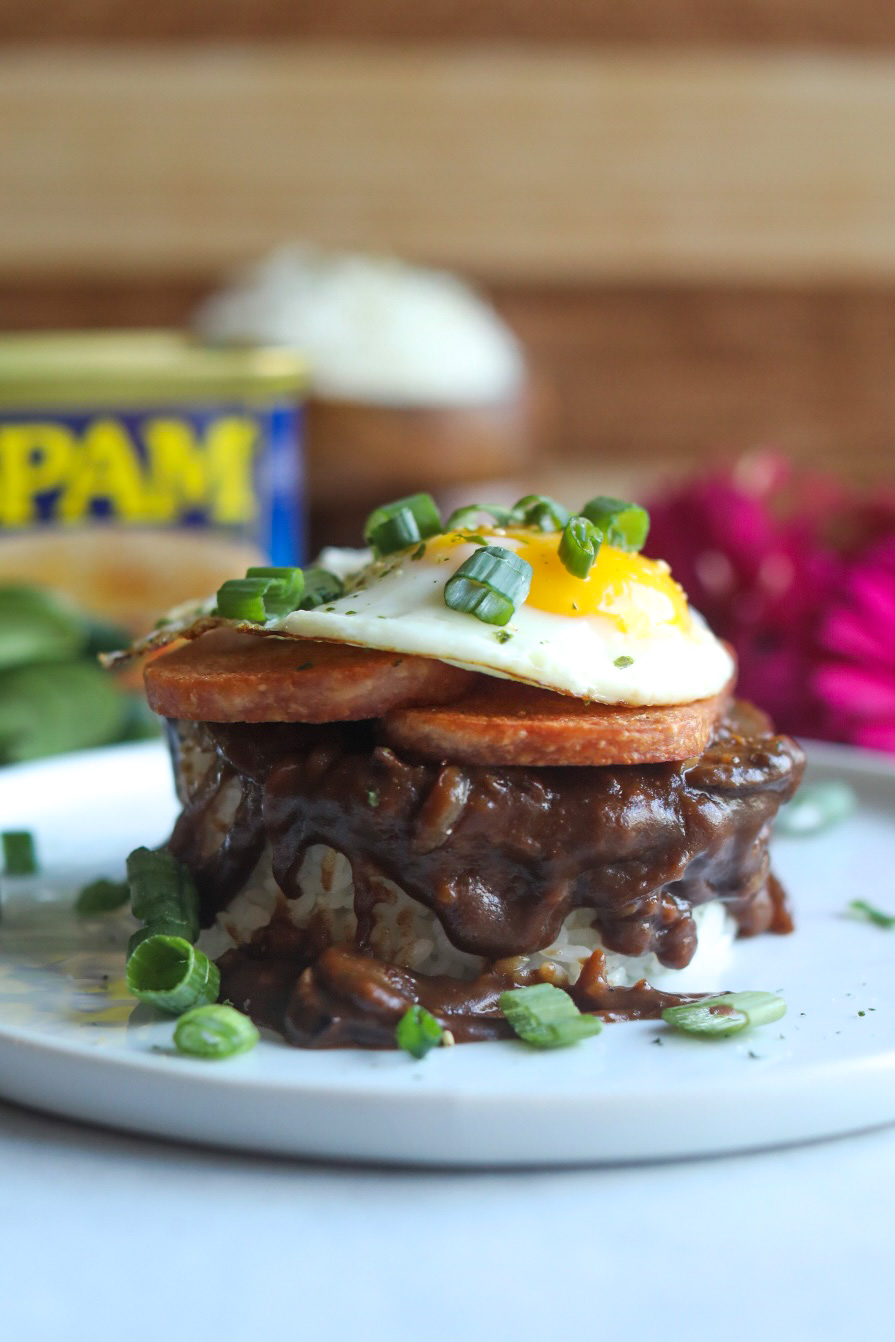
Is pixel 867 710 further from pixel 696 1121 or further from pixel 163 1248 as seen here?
pixel 163 1248

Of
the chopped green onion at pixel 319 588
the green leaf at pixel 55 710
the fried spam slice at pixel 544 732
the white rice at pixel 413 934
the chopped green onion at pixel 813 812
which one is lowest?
the green leaf at pixel 55 710

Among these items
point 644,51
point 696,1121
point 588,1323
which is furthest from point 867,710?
point 644,51

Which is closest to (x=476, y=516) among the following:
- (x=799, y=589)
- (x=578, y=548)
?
(x=578, y=548)

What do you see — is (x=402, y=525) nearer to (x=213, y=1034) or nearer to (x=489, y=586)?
(x=489, y=586)

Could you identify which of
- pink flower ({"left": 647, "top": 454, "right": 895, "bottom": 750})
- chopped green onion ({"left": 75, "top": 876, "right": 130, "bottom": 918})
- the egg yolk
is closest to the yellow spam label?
pink flower ({"left": 647, "top": 454, "right": 895, "bottom": 750})

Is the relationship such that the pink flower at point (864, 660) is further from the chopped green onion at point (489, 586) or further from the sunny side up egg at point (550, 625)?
the chopped green onion at point (489, 586)

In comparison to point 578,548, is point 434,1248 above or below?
below

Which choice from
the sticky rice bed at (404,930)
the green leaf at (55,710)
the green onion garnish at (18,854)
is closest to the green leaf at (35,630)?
the green leaf at (55,710)
